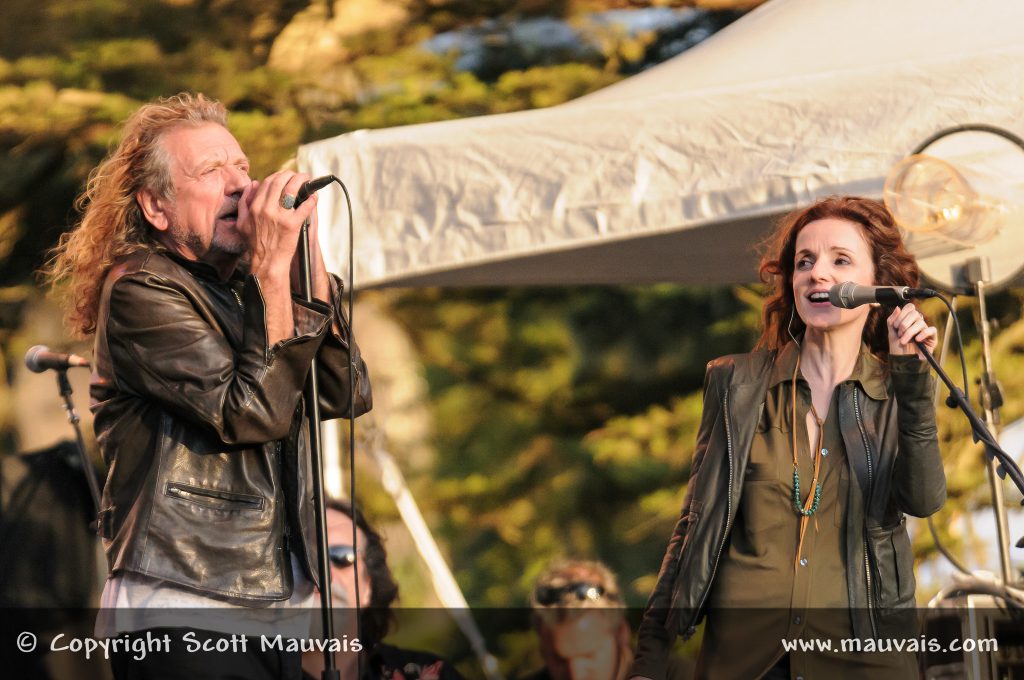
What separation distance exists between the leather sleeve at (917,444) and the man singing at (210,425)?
1114 millimetres

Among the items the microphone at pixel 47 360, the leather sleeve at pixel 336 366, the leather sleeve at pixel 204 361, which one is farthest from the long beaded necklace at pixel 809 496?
the microphone at pixel 47 360

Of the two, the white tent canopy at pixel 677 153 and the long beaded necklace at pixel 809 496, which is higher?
the white tent canopy at pixel 677 153

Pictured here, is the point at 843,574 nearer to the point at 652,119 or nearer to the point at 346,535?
the point at 652,119

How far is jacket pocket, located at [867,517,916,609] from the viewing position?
2752 mm

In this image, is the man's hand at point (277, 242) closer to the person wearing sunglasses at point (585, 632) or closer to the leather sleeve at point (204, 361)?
the leather sleeve at point (204, 361)

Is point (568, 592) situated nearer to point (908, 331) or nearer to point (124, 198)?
point (908, 331)

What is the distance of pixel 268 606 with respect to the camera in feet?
7.98

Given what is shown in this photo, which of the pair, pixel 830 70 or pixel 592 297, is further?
pixel 592 297

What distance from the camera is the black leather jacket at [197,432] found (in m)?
2.35

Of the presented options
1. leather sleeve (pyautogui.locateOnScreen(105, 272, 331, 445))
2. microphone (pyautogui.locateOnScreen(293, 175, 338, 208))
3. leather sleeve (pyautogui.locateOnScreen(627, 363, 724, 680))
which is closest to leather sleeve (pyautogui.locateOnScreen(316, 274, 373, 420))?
leather sleeve (pyautogui.locateOnScreen(105, 272, 331, 445))

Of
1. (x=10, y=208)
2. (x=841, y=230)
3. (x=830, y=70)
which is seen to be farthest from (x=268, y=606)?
(x=10, y=208)

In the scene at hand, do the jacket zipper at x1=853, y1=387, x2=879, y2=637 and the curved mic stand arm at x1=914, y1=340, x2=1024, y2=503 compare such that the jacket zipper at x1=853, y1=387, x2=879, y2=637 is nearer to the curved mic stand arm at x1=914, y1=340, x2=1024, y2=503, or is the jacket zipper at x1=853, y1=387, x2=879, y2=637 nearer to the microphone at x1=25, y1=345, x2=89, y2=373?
the curved mic stand arm at x1=914, y1=340, x2=1024, y2=503

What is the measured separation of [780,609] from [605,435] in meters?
4.15

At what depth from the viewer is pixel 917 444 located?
8.91 ft
